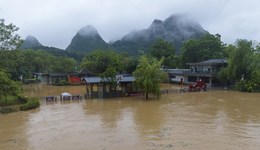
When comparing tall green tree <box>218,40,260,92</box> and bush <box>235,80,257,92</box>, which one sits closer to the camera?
bush <box>235,80,257,92</box>

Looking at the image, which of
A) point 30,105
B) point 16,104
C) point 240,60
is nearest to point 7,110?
point 30,105

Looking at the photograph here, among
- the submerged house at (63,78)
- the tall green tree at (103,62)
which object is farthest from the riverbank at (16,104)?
the submerged house at (63,78)

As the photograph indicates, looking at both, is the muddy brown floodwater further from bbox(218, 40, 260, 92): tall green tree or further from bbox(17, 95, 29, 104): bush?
bbox(218, 40, 260, 92): tall green tree

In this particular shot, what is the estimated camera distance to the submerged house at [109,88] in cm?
3506

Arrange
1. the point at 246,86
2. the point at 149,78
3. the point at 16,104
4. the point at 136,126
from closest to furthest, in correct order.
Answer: the point at 136,126, the point at 16,104, the point at 149,78, the point at 246,86

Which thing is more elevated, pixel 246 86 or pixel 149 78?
pixel 149 78

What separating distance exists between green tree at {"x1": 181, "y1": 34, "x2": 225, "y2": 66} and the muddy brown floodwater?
100 ft

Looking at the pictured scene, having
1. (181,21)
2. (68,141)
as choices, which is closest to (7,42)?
(68,141)

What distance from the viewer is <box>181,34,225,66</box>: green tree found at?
60.6 metres

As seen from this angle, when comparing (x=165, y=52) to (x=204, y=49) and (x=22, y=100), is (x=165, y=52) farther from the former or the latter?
(x=22, y=100)

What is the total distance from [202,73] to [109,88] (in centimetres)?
2042

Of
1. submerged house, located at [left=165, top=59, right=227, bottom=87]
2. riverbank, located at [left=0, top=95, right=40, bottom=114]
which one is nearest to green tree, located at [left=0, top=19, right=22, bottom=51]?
riverbank, located at [left=0, top=95, right=40, bottom=114]

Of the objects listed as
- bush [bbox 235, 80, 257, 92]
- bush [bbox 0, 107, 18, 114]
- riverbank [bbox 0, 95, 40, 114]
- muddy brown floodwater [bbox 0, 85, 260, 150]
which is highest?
bush [bbox 235, 80, 257, 92]

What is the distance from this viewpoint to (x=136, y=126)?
20312 mm
